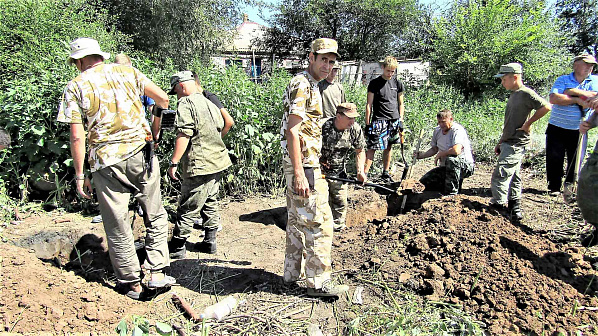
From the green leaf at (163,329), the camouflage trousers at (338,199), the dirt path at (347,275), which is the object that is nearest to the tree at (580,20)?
the dirt path at (347,275)

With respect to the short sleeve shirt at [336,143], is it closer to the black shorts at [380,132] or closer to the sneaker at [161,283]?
the black shorts at [380,132]

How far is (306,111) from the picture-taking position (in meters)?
2.69

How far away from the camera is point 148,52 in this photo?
14445mm

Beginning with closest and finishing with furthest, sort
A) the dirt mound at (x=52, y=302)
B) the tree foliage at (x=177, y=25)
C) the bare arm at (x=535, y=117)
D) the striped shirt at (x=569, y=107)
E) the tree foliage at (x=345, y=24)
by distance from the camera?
the dirt mound at (x=52, y=302), the bare arm at (x=535, y=117), the striped shirt at (x=569, y=107), the tree foliage at (x=177, y=25), the tree foliage at (x=345, y=24)

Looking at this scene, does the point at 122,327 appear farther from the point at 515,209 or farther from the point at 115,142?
the point at 515,209

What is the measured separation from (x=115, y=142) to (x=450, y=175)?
4.01 metres

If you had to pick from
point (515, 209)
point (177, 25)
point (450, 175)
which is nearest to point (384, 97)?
point (450, 175)

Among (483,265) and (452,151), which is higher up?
(452,151)

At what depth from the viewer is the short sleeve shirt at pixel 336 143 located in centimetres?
406

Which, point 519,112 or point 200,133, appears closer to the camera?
point 200,133

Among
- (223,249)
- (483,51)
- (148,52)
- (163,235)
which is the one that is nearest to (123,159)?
(163,235)

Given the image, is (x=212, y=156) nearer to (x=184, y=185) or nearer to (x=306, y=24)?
(x=184, y=185)

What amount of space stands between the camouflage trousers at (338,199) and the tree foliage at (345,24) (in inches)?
685

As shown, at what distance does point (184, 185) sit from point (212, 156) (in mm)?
386
